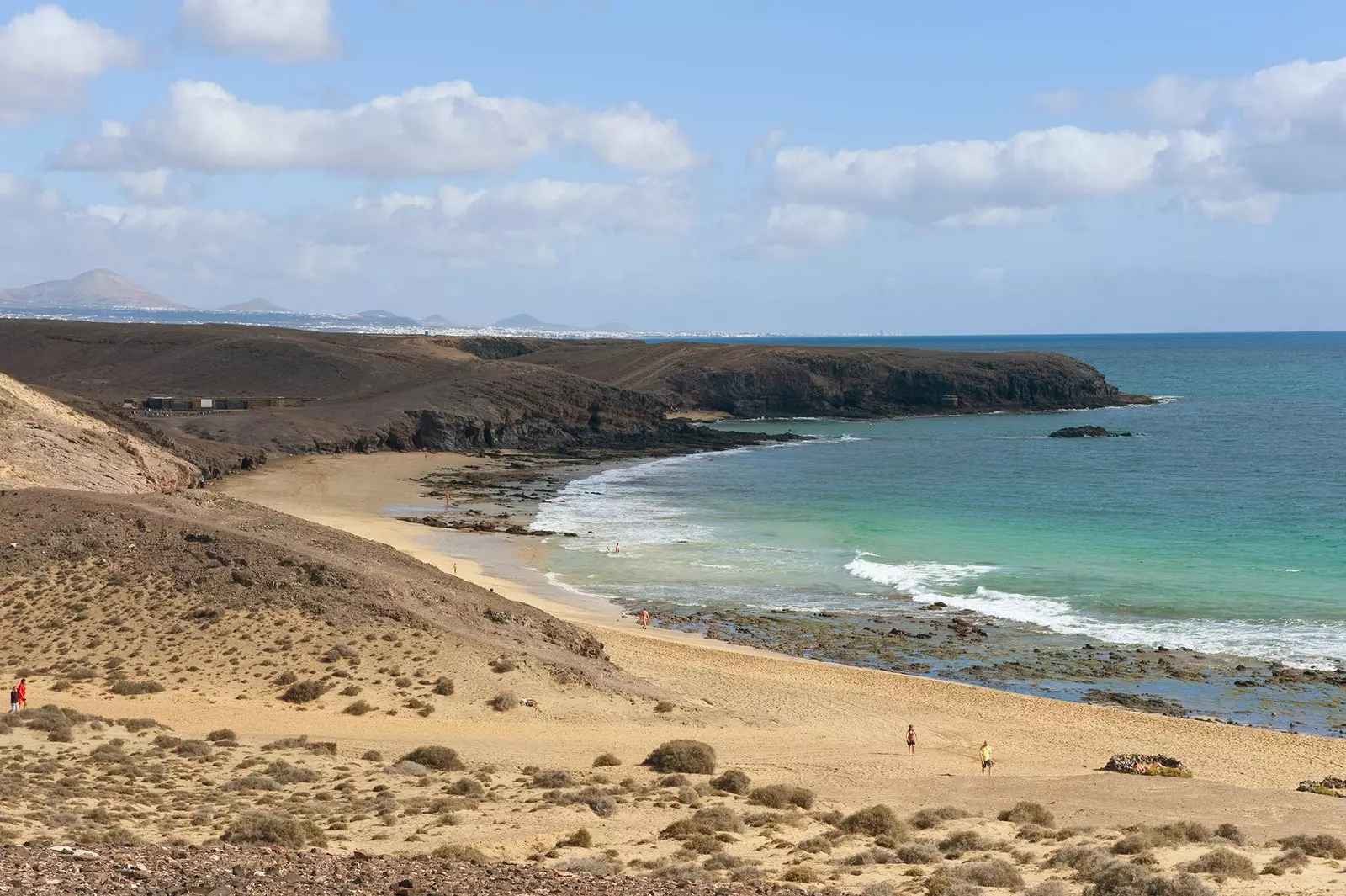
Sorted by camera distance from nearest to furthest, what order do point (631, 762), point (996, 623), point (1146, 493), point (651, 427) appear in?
1. point (631, 762)
2. point (996, 623)
3. point (1146, 493)
4. point (651, 427)

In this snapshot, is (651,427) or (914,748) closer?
(914,748)

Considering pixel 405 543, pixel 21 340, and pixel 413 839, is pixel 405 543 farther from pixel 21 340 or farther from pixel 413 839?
pixel 21 340

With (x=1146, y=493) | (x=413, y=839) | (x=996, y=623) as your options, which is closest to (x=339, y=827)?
(x=413, y=839)

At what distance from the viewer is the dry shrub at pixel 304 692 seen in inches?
1021

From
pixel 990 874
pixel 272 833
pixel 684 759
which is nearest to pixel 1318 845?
pixel 990 874

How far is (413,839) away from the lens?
17672 mm

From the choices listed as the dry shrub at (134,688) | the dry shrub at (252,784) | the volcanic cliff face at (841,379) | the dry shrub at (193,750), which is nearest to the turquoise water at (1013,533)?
the dry shrub at (134,688)

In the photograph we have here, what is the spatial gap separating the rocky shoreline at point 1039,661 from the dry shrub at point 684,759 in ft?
37.7

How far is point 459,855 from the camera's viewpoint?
16.9 metres

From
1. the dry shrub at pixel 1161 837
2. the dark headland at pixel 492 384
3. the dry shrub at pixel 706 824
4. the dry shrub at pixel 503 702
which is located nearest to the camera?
the dry shrub at pixel 1161 837

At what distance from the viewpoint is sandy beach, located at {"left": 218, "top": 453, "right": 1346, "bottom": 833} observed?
21.4m

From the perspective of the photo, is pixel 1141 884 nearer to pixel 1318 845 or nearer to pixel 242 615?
pixel 1318 845

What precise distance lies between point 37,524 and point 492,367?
237ft

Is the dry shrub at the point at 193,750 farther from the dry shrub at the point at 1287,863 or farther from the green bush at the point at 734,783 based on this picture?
the dry shrub at the point at 1287,863
